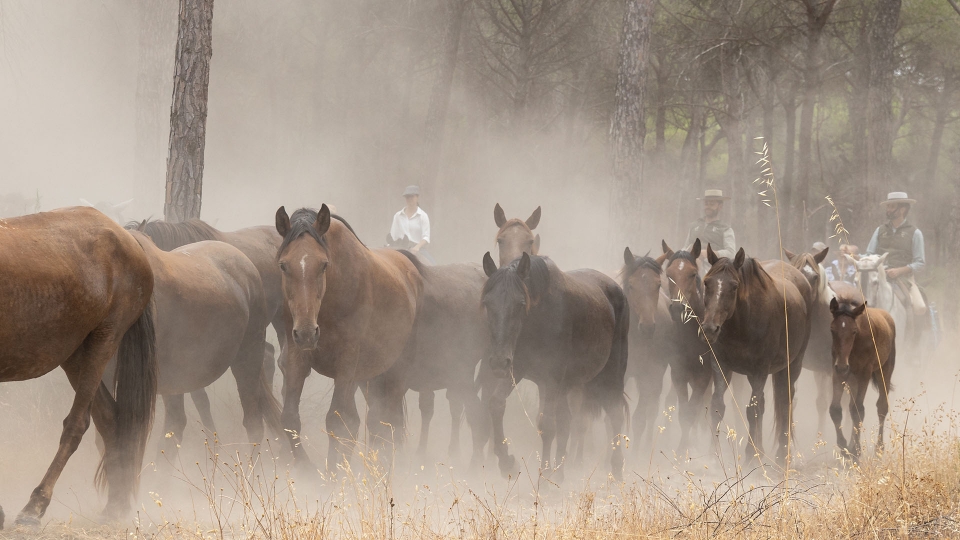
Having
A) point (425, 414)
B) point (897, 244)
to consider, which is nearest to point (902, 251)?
point (897, 244)

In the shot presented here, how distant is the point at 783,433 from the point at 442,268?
12.8 feet

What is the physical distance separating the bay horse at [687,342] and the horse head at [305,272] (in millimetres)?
4296

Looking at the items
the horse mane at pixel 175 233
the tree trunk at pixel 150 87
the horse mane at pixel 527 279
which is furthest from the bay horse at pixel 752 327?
the tree trunk at pixel 150 87

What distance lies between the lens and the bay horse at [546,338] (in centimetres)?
700

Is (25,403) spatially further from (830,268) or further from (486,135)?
(486,135)

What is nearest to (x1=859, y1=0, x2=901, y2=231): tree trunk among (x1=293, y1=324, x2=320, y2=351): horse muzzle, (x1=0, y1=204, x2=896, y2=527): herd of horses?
(x1=0, y1=204, x2=896, y2=527): herd of horses

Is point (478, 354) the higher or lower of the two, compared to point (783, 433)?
higher

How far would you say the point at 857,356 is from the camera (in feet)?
30.4

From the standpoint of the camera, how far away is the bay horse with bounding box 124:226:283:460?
595 cm

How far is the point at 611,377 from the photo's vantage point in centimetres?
859

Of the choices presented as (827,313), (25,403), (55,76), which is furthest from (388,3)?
(25,403)

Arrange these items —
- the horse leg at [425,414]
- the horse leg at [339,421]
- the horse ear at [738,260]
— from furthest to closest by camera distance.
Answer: the horse leg at [425,414] → the horse ear at [738,260] → the horse leg at [339,421]

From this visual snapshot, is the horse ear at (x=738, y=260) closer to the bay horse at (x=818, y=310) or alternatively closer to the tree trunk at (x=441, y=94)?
the bay horse at (x=818, y=310)

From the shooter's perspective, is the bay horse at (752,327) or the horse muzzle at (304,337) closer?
the horse muzzle at (304,337)
